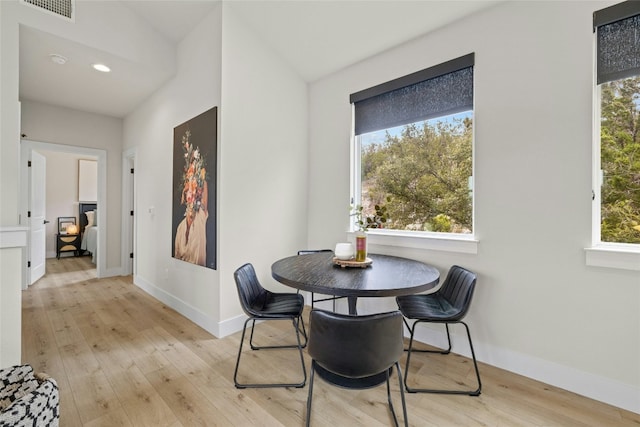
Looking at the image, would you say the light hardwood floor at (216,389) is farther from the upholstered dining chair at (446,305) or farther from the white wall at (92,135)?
the white wall at (92,135)

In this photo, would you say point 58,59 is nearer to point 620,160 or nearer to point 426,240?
point 426,240

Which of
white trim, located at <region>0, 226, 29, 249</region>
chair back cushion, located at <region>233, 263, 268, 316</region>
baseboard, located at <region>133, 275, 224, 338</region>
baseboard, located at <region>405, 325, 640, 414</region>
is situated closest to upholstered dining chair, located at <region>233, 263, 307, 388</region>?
chair back cushion, located at <region>233, 263, 268, 316</region>

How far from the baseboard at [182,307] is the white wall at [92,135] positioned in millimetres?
1195

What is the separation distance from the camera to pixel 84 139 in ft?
15.1

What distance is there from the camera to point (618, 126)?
1809 mm

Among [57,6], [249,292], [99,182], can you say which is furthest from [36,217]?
[249,292]

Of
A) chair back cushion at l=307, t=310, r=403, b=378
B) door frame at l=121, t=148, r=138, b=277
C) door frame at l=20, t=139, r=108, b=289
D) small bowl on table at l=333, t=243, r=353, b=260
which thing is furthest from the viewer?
door frame at l=121, t=148, r=138, b=277

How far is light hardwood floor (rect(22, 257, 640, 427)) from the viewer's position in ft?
5.33

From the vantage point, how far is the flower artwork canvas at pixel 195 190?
9.05ft

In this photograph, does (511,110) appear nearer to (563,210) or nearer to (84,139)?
(563,210)

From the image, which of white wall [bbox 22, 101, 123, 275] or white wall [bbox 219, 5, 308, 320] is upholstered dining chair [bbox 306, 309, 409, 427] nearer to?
white wall [bbox 219, 5, 308, 320]

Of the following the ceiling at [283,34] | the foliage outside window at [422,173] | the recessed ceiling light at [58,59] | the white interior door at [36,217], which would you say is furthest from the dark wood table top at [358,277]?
the white interior door at [36,217]

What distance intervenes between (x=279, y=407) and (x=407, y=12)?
3032 mm

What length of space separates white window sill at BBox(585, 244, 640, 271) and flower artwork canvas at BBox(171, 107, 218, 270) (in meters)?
2.83
